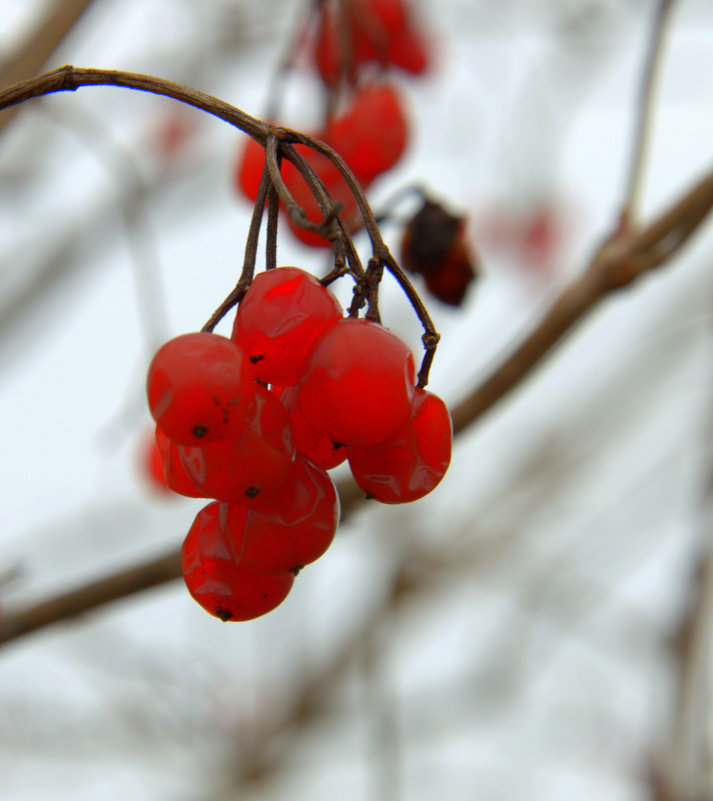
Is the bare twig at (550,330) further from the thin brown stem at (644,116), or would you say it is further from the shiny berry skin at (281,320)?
the shiny berry skin at (281,320)

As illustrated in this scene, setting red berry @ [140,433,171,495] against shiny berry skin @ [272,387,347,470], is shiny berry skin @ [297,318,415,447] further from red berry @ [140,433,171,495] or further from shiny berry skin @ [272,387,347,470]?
red berry @ [140,433,171,495]

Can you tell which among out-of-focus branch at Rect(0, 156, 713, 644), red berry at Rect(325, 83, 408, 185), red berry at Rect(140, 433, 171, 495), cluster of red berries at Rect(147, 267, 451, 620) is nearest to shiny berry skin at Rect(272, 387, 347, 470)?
cluster of red berries at Rect(147, 267, 451, 620)

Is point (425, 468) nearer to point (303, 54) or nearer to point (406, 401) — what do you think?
point (406, 401)

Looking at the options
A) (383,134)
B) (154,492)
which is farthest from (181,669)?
(383,134)

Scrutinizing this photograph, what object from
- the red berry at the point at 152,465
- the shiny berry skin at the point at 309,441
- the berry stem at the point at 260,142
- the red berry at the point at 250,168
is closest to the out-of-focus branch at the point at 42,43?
the red berry at the point at 250,168

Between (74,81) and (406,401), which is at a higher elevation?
(74,81)

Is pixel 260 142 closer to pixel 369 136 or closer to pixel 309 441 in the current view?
pixel 309 441
